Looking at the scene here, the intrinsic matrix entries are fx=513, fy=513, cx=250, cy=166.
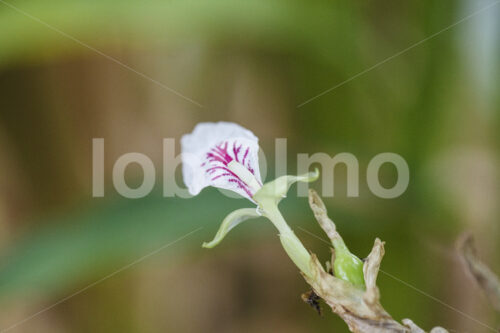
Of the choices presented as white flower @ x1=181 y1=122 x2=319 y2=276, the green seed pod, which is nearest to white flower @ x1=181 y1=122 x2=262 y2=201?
white flower @ x1=181 y1=122 x2=319 y2=276

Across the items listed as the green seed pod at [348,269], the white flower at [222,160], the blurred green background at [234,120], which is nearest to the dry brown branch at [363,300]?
the green seed pod at [348,269]

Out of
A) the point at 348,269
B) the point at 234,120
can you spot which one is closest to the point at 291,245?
the point at 348,269

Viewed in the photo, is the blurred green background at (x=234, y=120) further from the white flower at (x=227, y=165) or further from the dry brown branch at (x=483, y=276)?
the dry brown branch at (x=483, y=276)

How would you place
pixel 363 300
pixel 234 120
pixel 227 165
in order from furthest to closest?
pixel 234 120
pixel 227 165
pixel 363 300

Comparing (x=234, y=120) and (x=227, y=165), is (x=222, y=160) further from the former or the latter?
(x=234, y=120)

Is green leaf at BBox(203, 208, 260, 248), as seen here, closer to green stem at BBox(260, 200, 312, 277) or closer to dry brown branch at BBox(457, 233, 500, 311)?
green stem at BBox(260, 200, 312, 277)

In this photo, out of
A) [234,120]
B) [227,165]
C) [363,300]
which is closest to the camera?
[363,300]
